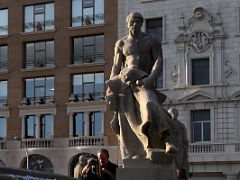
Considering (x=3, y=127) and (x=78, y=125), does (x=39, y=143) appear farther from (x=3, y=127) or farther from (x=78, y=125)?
(x=3, y=127)

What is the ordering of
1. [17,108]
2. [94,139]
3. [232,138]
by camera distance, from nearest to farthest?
1. [232,138]
2. [94,139]
3. [17,108]

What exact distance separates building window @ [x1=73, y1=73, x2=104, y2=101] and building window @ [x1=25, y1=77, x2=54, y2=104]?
1869 mm

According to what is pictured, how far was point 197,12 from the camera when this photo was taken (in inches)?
1876

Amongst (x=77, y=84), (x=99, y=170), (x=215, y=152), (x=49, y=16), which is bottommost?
(x=215, y=152)

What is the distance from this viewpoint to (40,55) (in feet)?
177

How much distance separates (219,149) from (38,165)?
13532 mm

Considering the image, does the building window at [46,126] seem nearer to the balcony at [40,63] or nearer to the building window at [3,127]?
the building window at [3,127]

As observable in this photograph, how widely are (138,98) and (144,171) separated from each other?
4.30 feet

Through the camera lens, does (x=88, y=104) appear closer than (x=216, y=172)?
No

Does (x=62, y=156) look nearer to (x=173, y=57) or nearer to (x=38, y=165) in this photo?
(x=38, y=165)

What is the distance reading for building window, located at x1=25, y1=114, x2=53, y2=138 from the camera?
171ft

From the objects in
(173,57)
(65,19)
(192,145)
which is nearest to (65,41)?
(65,19)

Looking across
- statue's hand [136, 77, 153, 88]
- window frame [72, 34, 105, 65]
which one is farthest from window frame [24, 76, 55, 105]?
statue's hand [136, 77, 153, 88]

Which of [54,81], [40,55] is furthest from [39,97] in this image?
[40,55]
